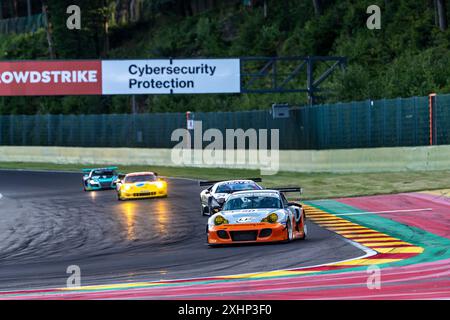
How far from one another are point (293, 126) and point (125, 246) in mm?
28197

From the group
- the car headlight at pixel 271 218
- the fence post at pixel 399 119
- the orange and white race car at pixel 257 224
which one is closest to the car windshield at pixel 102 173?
the fence post at pixel 399 119

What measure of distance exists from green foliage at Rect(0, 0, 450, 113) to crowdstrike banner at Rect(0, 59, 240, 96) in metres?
5.69

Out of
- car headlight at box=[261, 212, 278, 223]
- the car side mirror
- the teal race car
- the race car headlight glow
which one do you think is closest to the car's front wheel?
car headlight at box=[261, 212, 278, 223]

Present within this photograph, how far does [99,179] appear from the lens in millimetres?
43438

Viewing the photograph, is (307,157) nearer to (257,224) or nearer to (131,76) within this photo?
(131,76)

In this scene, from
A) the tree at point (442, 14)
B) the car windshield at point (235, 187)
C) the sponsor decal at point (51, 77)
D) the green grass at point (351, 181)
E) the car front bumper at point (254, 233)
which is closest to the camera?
the car front bumper at point (254, 233)

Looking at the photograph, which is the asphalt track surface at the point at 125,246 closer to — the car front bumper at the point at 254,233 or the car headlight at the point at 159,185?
the car front bumper at the point at 254,233

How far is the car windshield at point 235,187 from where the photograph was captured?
93.2 ft

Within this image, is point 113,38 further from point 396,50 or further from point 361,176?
point 361,176

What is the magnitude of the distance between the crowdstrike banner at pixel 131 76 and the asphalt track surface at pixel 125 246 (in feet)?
49.1

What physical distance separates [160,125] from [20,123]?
13884 mm

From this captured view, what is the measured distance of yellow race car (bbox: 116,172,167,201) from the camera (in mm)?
37062

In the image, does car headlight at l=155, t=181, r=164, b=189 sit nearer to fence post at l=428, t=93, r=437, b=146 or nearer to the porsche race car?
the porsche race car
